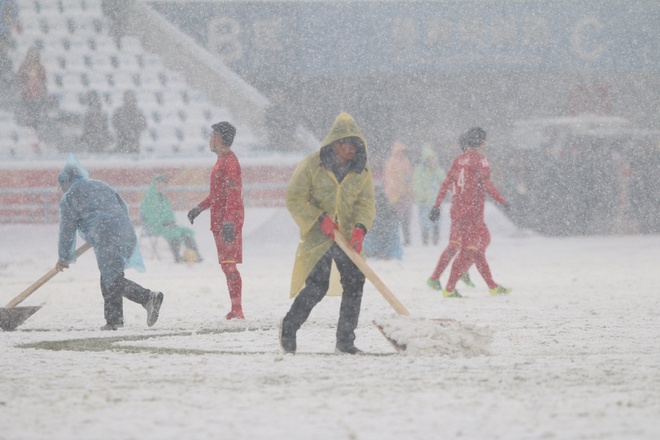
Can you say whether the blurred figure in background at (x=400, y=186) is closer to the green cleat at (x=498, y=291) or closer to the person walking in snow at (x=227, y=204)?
the green cleat at (x=498, y=291)

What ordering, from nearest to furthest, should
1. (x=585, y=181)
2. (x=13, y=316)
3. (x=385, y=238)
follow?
(x=13, y=316) < (x=385, y=238) < (x=585, y=181)

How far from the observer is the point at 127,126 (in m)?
21.2

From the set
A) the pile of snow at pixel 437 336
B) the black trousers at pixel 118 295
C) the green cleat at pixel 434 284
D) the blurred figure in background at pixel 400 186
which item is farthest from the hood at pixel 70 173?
the blurred figure in background at pixel 400 186

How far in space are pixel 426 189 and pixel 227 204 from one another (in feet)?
39.0

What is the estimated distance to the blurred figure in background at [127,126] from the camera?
69.4 feet

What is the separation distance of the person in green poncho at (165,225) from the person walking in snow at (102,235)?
7.61 metres

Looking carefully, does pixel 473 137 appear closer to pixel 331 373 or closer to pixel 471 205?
pixel 471 205

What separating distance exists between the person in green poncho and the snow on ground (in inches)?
188

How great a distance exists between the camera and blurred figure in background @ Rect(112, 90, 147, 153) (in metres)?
21.1

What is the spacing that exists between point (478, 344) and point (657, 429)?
6.52ft

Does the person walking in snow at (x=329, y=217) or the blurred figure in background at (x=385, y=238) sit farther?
the blurred figure in background at (x=385, y=238)

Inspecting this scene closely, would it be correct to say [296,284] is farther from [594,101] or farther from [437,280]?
[594,101]

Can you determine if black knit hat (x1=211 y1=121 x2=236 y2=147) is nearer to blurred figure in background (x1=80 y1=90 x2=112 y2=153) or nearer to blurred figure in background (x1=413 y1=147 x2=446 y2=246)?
blurred figure in background (x1=413 y1=147 x2=446 y2=246)

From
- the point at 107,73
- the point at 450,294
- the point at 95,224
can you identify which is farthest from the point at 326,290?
the point at 107,73
